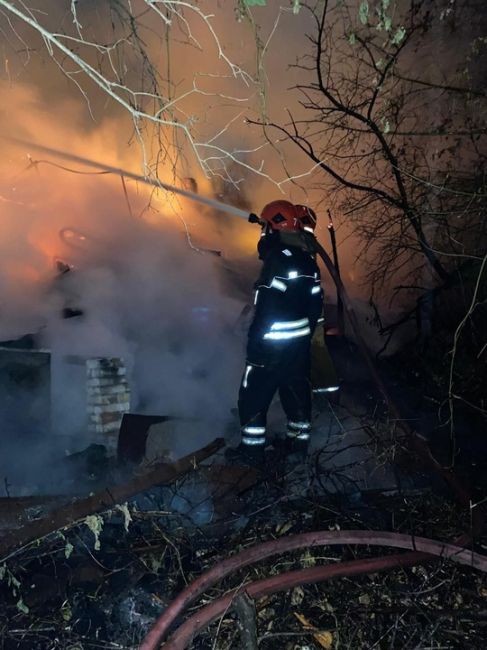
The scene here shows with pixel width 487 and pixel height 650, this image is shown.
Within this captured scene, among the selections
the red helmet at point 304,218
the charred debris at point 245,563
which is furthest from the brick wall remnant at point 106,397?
the red helmet at point 304,218

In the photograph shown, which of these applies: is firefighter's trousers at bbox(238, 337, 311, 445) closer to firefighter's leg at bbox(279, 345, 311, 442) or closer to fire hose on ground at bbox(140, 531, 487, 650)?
firefighter's leg at bbox(279, 345, 311, 442)

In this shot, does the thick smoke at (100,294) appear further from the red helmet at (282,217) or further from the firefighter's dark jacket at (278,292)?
the firefighter's dark jacket at (278,292)

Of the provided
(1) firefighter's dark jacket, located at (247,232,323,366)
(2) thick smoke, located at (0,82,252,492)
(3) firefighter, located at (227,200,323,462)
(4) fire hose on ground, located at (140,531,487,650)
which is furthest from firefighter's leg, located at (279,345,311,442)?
(4) fire hose on ground, located at (140,531,487,650)

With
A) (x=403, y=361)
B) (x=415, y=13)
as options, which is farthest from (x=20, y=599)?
(x=415, y=13)

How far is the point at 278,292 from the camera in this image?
3906 millimetres

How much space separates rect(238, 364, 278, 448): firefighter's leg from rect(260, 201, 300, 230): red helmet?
1259mm

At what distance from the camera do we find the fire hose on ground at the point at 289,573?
2031 millimetres

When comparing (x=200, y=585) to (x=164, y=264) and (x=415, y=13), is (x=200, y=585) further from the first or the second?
(x=415, y=13)

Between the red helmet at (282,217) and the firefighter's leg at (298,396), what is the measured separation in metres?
1.07

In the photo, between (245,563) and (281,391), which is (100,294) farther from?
(245,563)

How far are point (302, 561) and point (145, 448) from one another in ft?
7.48

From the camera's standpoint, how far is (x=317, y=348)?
4887mm

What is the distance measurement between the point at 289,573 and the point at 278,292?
7.22ft

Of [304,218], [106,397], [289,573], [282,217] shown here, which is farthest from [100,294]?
[289,573]
